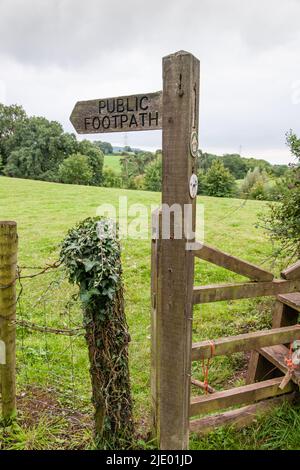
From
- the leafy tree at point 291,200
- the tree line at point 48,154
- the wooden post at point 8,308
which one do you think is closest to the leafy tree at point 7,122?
the tree line at point 48,154

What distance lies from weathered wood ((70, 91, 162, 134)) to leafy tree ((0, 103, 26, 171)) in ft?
148

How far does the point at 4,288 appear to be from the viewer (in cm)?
249

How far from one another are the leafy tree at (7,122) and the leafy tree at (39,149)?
3.56ft

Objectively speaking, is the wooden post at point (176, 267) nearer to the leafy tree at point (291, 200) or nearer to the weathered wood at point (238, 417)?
the weathered wood at point (238, 417)

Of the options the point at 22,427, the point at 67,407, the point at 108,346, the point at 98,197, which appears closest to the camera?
the point at 108,346

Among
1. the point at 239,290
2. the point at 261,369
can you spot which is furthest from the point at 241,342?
the point at 261,369

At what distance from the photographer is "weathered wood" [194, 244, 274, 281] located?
2113 millimetres

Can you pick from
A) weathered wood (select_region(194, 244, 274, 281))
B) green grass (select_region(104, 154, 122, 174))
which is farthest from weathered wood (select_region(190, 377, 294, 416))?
green grass (select_region(104, 154, 122, 174))

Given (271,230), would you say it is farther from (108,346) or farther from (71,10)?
(71,10)

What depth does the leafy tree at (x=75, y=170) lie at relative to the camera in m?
37.4

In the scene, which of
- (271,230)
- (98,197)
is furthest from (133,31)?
(98,197)

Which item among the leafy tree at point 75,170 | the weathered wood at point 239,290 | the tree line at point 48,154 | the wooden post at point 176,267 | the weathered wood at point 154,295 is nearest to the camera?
the wooden post at point 176,267

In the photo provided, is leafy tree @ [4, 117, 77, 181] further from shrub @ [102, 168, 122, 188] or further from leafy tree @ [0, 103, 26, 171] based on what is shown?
shrub @ [102, 168, 122, 188]
